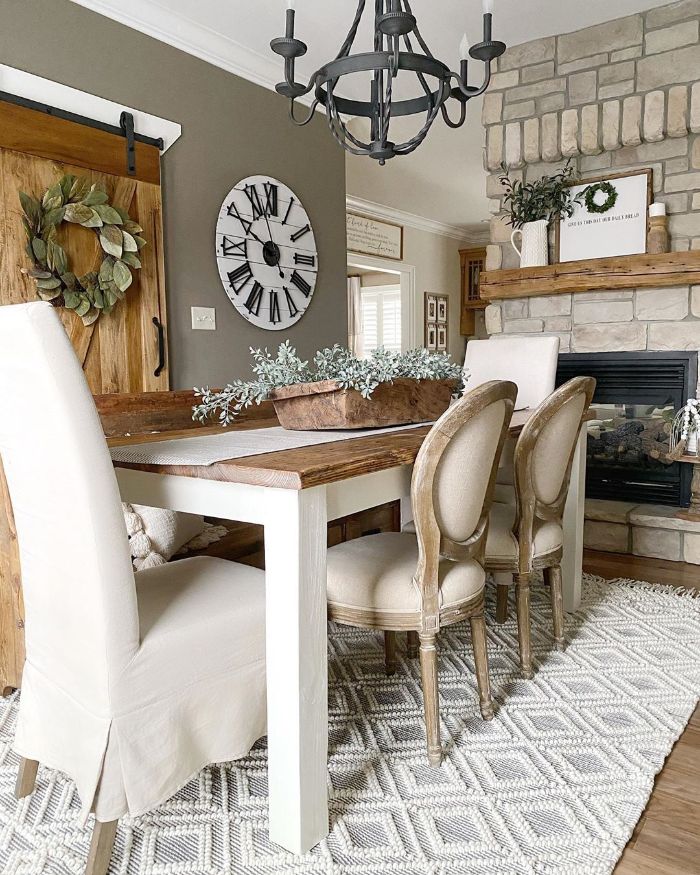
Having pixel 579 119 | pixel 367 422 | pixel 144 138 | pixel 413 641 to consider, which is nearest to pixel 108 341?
pixel 144 138

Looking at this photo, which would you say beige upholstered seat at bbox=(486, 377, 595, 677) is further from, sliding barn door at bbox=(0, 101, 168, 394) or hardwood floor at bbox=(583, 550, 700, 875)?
sliding barn door at bbox=(0, 101, 168, 394)

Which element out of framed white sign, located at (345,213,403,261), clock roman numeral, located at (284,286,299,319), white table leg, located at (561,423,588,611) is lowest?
white table leg, located at (561,423,588,611)

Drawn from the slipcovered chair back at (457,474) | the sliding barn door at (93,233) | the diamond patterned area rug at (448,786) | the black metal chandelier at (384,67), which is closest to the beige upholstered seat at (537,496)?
the diamond patterned area rug at (448,786)

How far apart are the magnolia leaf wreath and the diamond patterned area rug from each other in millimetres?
1581

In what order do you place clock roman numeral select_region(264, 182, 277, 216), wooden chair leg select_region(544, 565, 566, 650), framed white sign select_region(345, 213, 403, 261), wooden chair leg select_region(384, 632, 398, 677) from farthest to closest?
framed white sign select_region(345, 213, 403, 261), clock roman numeral select_region(264, 182, 277, 216), wooden chair leg select_region(544, 565, 566, 650), wooden chair leg select_region(384, 632, 398, 677)

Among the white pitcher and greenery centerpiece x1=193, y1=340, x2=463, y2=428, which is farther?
the white pitcher

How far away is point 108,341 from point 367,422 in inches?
63.9

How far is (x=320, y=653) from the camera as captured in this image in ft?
4.42

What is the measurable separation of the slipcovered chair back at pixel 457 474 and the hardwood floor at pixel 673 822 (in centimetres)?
62

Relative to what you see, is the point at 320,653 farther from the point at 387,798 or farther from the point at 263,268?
the point at 263,268

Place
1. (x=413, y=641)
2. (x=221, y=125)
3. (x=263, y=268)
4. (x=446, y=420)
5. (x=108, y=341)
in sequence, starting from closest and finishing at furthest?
1. (x=446, y=420)
2. (x=413, y=641)
3. (x=108, y=341)
4. (x=221, y=125)
5. (x=263, y=268)

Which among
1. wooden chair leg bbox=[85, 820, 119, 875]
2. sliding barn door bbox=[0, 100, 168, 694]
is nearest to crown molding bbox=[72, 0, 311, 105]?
sliding barn door bbox=[0, 100, 168, 694]

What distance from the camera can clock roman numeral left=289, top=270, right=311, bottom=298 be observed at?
3.98 metres

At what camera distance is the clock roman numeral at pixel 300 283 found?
13.1 ft
